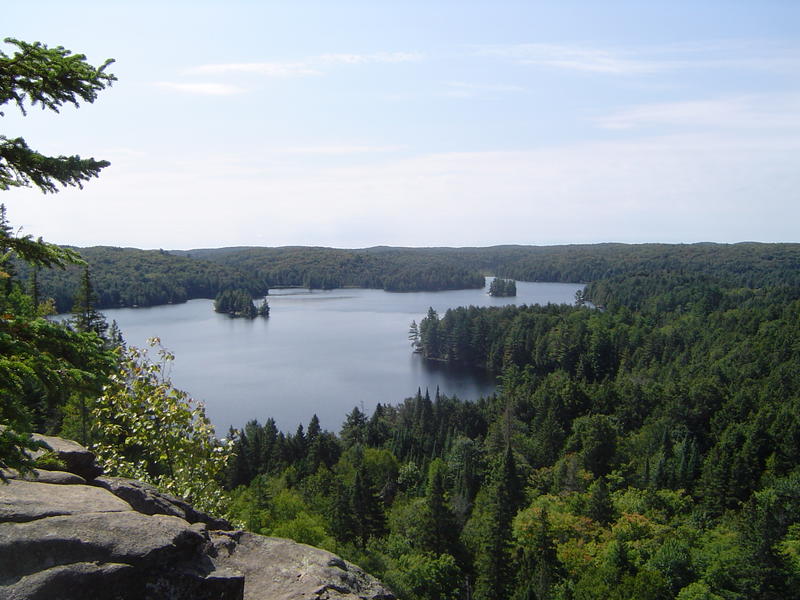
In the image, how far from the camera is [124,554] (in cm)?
545

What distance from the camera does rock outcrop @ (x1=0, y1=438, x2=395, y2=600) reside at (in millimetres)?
5047

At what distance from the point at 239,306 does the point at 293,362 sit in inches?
2185

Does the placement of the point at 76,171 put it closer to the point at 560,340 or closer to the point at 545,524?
the point at 545,524

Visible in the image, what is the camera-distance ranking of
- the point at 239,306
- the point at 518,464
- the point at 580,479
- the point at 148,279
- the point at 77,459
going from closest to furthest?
1. the point at 77,459
2. the point at 580,479
3. the point at 518,464
4. the point at 239,306
5. the point at 148,279

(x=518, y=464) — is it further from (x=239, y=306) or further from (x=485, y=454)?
(x=239, y=306)

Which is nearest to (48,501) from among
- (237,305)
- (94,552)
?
(94,552)

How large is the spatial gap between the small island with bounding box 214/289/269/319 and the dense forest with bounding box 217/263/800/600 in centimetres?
6304

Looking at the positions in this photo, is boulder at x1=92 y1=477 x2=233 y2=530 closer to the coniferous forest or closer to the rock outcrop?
the rock outcrop

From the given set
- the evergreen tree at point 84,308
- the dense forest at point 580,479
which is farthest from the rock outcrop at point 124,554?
the evergreen tree at point 84,308

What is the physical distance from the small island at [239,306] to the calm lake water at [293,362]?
298 centimetres

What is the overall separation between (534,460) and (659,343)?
50787 mm

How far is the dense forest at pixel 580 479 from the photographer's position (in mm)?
23125

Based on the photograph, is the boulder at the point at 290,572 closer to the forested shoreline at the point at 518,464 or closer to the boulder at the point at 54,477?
the boulder at the point at 54,477

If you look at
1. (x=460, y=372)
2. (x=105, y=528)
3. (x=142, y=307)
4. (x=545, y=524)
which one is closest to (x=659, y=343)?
(x=460, y=372)
